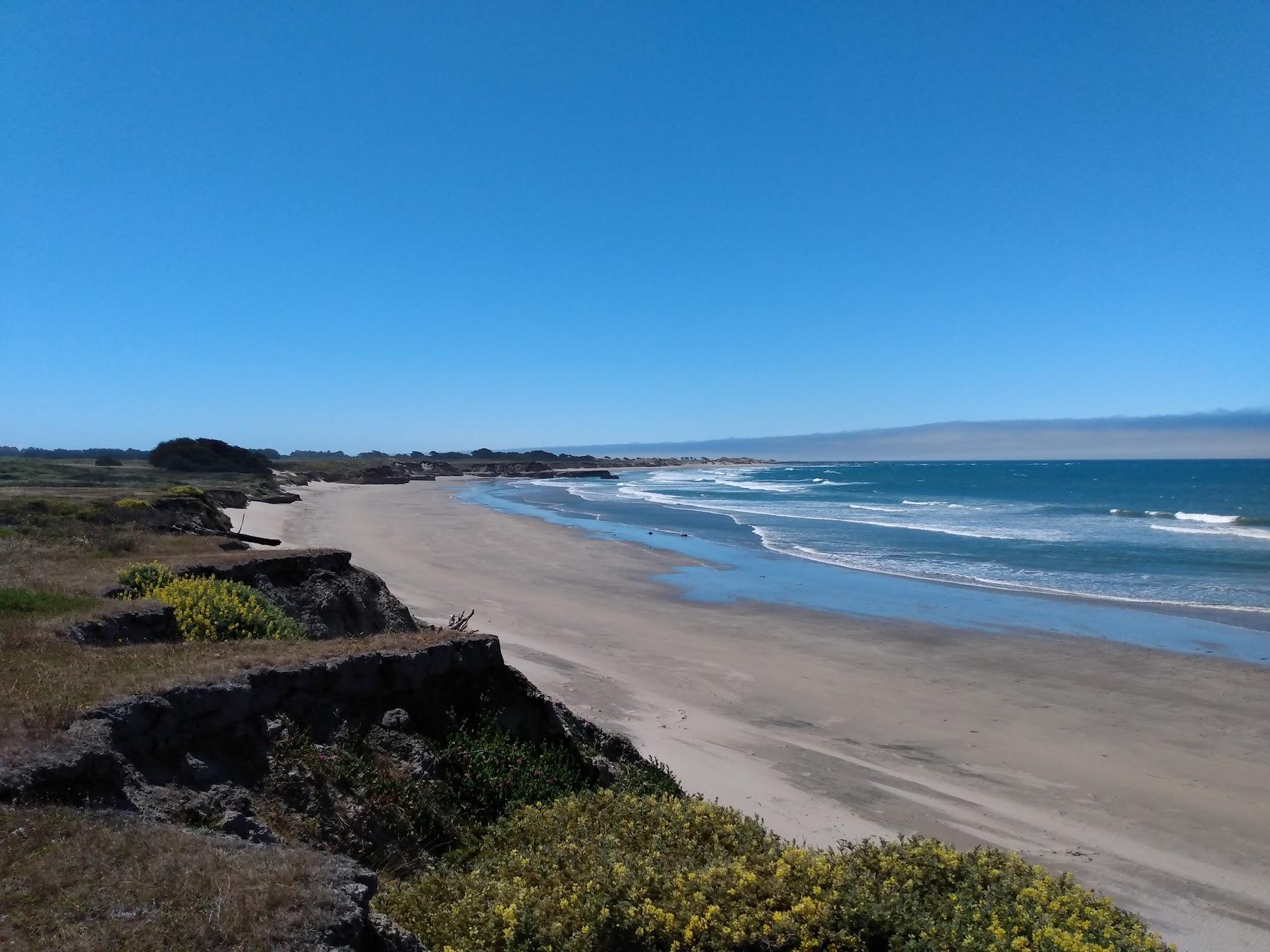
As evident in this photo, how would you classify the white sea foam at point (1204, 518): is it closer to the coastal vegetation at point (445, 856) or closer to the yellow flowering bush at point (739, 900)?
the coastal vegetation at point (445, 856)

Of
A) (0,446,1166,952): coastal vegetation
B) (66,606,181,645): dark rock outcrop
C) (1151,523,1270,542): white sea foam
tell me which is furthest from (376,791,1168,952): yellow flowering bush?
(1151,523,1270,542): white sea foam

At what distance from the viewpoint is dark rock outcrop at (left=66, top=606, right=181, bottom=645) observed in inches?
305

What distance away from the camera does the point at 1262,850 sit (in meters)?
8.35

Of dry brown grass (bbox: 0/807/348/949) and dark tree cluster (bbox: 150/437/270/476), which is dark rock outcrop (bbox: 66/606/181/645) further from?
dark tree cluster (bbox: 150/437/270/476)

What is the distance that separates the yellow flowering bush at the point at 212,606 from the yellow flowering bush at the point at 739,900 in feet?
12.9

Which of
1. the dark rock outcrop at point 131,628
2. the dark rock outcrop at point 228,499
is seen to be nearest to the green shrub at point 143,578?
the dark rock outcrop at point 131,628

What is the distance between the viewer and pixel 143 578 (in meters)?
10.1

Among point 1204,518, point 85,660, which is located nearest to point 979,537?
point 1204,518

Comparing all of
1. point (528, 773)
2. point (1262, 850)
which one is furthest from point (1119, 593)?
point (528, 773)

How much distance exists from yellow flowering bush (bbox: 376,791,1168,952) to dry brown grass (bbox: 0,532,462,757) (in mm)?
2336

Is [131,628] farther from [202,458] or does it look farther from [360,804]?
[202,458]

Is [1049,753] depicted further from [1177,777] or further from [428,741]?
[428,741]

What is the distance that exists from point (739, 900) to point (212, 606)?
22.2 feet

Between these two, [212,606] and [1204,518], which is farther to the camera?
[1204,518]
